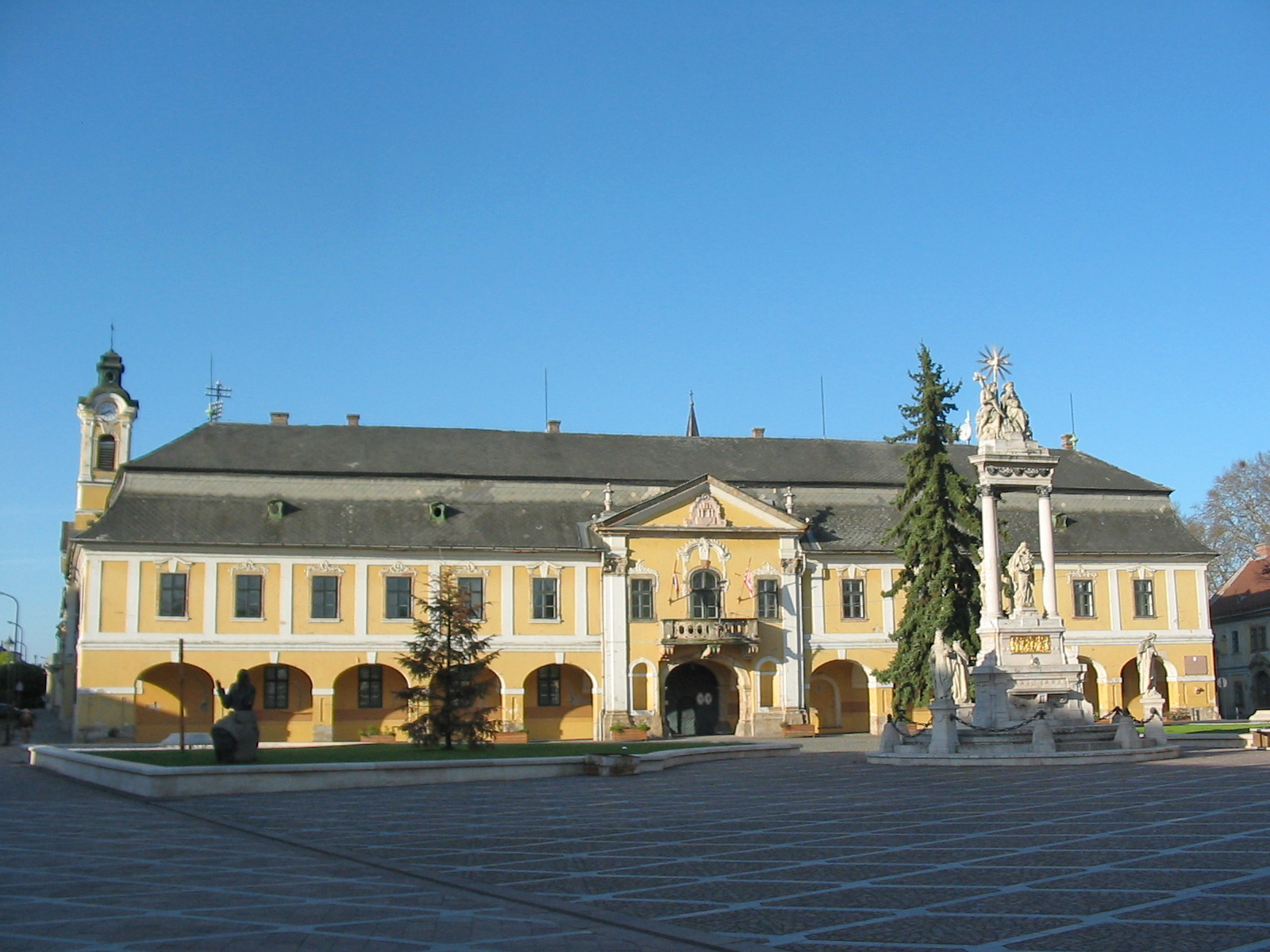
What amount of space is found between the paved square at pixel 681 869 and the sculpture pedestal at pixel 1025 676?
24.2 feet

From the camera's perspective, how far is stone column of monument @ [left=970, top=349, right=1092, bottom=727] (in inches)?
1117

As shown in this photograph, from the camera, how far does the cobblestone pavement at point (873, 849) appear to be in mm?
8914

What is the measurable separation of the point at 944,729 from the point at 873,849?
13849 mm

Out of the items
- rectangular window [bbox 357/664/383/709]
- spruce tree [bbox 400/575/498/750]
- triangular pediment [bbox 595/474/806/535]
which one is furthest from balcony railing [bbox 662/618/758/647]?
spruce tree [bbox 400/575/498/750]

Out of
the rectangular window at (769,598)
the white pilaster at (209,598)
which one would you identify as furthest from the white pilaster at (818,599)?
the white pilaster at (209,598)

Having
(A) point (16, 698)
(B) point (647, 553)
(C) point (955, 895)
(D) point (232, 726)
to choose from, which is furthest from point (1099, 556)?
(A) point (16, 698)

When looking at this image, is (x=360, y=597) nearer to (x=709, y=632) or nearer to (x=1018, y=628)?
(x=709, y=632)

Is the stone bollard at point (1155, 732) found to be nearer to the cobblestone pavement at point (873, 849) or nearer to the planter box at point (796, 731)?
the cobblestone pavement at point (873, 849)

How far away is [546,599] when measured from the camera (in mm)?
46844

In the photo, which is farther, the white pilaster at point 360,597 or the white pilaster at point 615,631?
the white pilaster at point 615,631

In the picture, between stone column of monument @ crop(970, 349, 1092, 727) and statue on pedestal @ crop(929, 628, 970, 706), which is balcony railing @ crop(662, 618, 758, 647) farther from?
stone column of monument @ crop(970, 349, 1092, 727)

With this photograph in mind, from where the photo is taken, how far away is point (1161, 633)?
5094 cm

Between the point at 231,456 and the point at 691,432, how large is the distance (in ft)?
99.5

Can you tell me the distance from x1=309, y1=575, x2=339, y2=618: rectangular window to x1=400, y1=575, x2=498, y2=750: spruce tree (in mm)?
15890
